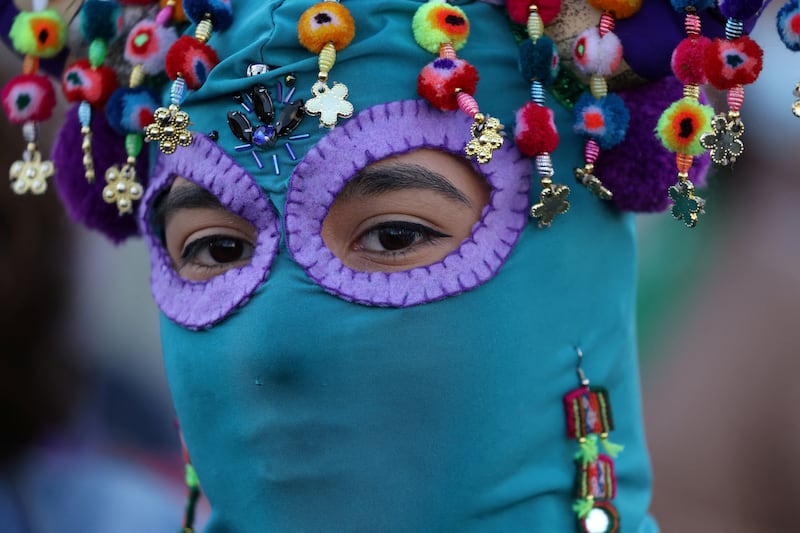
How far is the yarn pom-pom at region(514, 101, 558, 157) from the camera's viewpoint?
1.52m

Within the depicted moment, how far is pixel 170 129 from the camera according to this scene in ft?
5.14

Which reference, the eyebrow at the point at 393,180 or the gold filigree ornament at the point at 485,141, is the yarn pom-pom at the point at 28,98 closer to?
the eyebrow at the point at 393,180

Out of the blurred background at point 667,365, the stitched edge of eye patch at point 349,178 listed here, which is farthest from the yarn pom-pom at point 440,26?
the blurred background at point 667,365

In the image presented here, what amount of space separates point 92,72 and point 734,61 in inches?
44.1

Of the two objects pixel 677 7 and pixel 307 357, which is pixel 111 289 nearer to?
pixel 307 357

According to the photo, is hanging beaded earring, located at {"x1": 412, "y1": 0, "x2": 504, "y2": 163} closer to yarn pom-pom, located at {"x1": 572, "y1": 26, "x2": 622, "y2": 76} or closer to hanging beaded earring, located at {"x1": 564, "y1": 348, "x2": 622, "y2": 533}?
yarn pom-pom, located at {"x1": 572, "y1": 26, "x2": 622, "y2": 76}

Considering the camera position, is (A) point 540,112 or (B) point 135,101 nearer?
(A) point 540,112

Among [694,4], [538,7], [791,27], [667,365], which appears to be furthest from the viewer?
[667,365]

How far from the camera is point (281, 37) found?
5.09ft


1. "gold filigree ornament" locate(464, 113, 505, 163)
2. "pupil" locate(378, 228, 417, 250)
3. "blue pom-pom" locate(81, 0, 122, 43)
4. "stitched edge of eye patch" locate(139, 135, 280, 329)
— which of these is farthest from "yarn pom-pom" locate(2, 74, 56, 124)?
"gold filigree ornament" locate(464, 113, 505, 163)

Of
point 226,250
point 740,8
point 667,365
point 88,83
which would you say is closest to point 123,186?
point 88,83

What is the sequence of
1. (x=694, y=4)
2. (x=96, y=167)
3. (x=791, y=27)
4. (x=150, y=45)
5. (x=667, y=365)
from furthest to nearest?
(x=667, y=365) < (x=96, y=167) < (x=150, y=45) < (x=694, y=4) < (x=791, y=27)

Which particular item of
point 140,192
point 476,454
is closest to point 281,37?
point 140,192

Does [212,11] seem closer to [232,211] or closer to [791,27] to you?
[232,211]
